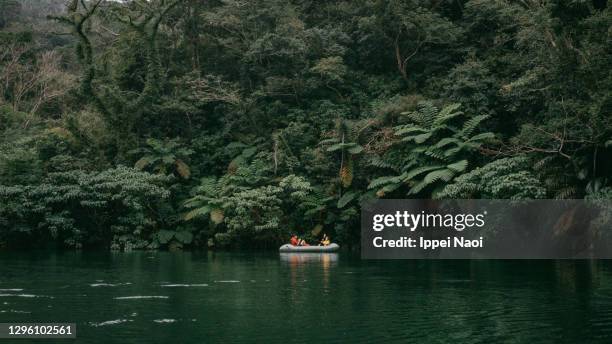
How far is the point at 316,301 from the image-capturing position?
12.3m

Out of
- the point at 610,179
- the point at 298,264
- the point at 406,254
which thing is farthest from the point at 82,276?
the point at 610,179

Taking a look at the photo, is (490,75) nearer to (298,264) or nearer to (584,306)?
(298,264)

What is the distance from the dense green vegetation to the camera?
2470 cm

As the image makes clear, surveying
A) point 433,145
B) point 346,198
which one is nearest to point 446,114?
point 433,145

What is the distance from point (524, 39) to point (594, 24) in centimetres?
494

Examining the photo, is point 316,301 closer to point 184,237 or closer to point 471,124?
point 471,124

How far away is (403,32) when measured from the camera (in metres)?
30.0

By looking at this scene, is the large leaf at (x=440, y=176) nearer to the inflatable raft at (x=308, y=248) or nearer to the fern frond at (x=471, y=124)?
the fern frond at (x=471, y=124)

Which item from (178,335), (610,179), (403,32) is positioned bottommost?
(178,335)

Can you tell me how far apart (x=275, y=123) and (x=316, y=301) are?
19.3 meters

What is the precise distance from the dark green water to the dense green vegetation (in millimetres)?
5819

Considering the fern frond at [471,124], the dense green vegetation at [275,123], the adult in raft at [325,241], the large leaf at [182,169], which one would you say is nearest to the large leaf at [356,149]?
the dense green vegetation at [275,123]

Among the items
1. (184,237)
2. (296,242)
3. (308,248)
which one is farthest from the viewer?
(184,237)

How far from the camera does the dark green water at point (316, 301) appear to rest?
368 inches
